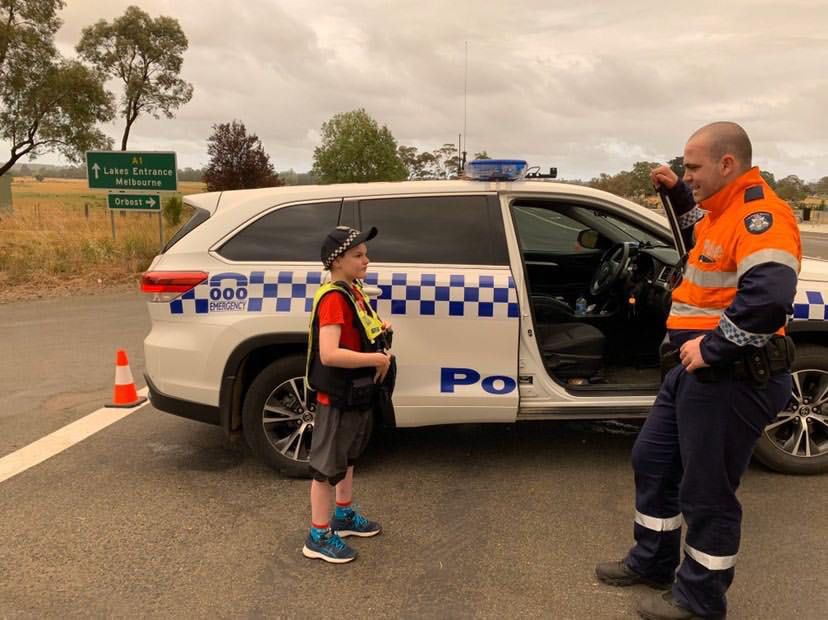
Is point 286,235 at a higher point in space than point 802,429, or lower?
higher

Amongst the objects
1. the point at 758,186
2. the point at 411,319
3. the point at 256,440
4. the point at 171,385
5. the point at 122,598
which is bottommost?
the point at 122,598

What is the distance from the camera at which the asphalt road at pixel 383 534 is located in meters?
2.71

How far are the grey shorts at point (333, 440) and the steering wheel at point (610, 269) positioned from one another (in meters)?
2.54

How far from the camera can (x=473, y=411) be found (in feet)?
12.3

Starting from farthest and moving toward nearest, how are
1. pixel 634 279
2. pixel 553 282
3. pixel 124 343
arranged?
A: pixel 124 343, pixel 553 282, pixel 634 279

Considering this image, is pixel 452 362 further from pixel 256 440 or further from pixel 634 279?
pixel 634 279

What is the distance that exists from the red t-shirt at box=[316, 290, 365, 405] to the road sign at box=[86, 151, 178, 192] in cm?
1145

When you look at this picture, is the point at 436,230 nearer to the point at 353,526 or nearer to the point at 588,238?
the point at 353,526

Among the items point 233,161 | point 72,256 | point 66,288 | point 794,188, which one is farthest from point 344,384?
point 794,188

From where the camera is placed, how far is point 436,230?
150 inches

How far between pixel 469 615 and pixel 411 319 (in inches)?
62.3

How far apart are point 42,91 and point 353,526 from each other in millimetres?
18616

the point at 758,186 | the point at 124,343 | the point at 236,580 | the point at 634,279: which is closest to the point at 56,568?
the point at 236,580

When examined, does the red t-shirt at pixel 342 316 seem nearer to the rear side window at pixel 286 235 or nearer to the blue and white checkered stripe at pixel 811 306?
the rear side window at pixel 286 235
